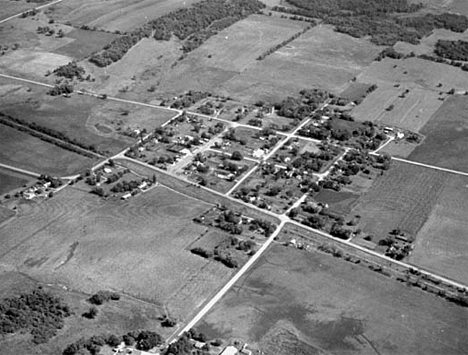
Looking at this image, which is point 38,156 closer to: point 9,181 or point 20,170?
point 20,170

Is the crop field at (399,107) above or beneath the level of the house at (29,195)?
beneath

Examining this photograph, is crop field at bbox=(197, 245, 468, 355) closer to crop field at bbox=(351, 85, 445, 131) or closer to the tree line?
the tree line

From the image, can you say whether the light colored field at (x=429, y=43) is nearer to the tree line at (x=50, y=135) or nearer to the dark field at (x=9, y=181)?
the tree line at (x=50, y=135)

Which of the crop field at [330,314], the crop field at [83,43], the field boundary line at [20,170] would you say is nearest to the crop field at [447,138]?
the crop field at [330,314]

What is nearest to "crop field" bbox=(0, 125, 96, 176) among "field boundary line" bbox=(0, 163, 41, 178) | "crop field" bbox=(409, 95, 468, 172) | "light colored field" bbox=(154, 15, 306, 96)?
"field boundary line" bbox=(0, 163, 41, 178)

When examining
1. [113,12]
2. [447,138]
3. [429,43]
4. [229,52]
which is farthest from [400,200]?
[113,12]
